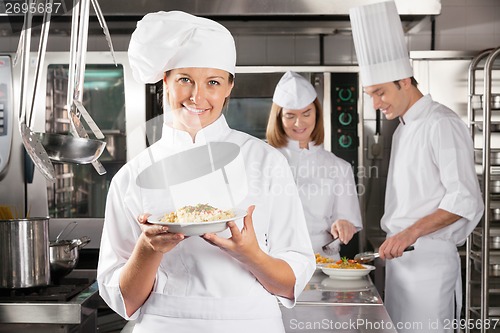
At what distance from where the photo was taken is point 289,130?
2.60 metres

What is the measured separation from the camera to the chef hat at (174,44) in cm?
109

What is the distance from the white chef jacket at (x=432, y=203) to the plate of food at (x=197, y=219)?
1.25 metres

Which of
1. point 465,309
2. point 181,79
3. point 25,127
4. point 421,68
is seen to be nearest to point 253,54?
point 421,68

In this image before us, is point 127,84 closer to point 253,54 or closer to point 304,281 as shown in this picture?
point 253,54

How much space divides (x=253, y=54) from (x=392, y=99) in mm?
865

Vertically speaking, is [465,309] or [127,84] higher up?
[127,84]

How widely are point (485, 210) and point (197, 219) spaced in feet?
6.02

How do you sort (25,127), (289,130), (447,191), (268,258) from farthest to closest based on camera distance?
(289,130) → (447,191) → (268,258) → (25,127)

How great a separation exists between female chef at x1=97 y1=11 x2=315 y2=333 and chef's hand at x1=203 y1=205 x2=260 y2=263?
0.04 metres

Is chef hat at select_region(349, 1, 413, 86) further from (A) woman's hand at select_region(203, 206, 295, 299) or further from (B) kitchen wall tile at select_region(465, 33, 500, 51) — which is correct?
(A) woman's hand at select_region(203, 206, 295, 299)

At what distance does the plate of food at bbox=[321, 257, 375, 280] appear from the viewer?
187cm

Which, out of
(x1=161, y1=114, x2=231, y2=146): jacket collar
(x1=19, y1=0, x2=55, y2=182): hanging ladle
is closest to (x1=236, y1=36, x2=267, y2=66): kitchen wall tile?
(x1=161, y1=114, x2=231, y2=146): jacket collar

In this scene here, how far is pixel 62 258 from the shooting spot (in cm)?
173

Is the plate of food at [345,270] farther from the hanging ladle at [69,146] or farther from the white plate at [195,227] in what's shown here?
the hanging ladle at [69,146]
